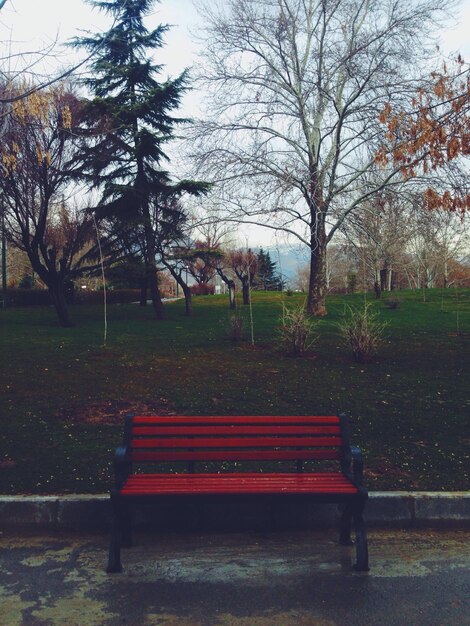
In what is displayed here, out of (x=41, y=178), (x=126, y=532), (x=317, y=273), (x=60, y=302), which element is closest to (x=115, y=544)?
(x=126, y=532)

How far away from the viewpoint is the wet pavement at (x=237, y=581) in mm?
3320

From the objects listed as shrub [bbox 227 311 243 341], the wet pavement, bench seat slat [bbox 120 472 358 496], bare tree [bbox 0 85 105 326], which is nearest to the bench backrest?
bench seat slat [bbox 120 472 358 496]

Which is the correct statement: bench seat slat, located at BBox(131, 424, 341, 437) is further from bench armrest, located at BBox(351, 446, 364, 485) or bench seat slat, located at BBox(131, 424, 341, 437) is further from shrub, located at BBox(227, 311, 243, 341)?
shrub, located at BBox(227, 311, 243, 341)

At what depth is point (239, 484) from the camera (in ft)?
13.9

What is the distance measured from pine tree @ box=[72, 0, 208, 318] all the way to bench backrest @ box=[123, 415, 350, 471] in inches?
656

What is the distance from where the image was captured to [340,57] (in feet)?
61.9

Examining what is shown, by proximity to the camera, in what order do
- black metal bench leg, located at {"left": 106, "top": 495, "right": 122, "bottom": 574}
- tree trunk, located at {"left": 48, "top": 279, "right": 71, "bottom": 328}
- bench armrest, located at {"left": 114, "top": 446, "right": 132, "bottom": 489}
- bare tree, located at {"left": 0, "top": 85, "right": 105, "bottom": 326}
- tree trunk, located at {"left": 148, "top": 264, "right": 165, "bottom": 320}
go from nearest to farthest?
1. black metal bench leg, located at {"left": 106, "top": 495, "right": 122, "bottom": 574}
2. bench armrest, located at {"left": 114, "top": 446, "right": 132, "bottom": 489}
3. bare tree, located at {"left": 0, "top": 85, "right": 105, "bottom": 326}
4. tree trunk, located at {"left": 48, "top": 279, "right": 71, "bottom": 328}
5. tree trunk, located at {"left": 148, "top": 264, "right": 165, "bottom": 320}

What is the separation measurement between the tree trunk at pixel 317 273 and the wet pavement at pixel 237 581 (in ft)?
52.5

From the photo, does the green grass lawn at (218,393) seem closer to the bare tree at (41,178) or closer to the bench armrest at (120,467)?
the bench armrest at (120,467)

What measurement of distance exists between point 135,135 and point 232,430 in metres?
18.2

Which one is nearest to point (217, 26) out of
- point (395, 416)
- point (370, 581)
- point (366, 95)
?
point (366, 95)

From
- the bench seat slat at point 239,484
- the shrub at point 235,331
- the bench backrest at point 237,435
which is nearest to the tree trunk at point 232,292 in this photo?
the shrub at point 235,331

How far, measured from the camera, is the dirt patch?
736 cm

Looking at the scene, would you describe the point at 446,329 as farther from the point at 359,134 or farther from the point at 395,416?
the point at 395,416
